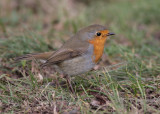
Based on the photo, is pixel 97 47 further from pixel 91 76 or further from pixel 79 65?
pixel 91 76

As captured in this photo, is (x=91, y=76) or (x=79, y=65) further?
(x=91, y=76)

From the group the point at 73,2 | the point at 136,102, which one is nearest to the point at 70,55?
the point at 136,102

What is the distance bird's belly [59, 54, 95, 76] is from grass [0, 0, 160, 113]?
198mm

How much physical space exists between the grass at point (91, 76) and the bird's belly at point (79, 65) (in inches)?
7.8

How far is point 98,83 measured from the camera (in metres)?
3.91

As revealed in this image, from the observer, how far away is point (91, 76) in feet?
14.6

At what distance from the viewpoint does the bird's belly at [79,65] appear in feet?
13.0

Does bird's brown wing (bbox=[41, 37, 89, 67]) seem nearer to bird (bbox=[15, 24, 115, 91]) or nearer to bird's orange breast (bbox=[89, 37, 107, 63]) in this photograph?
bird (bbox=[15, 24, 115, 91])

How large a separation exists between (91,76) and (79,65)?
1.74ft

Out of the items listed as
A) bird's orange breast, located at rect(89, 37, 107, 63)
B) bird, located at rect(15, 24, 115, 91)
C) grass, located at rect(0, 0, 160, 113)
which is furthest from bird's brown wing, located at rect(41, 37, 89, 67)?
grass, located at rect(0, 0, 160, 113)

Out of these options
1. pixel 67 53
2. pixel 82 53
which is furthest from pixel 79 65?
pixel 67 53

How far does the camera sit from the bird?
3996mm

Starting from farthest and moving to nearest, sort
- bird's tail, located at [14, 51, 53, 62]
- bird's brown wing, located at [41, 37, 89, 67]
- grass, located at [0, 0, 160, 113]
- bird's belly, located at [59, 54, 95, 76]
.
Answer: bird's tail, located at [14, 51, 53, 62]
bird's brown wing, located at [41, 37, 89, 67]
bird's belly, located at [59, 54, 95, 76]
grass, located at [0, 0, 160, 113]

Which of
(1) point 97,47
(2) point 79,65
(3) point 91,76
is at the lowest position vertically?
(3) point 91,76
